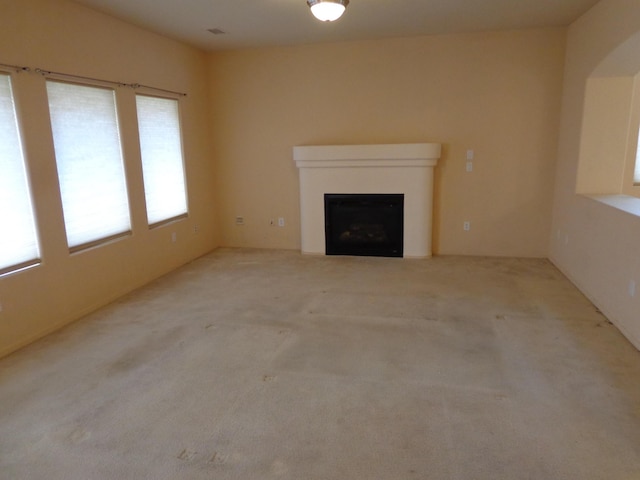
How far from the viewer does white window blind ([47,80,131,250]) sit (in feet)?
11.3

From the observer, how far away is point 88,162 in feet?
12.2

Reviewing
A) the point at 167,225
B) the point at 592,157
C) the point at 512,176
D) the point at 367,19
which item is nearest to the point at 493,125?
the point at 512,176

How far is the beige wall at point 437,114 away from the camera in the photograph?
15.9 feet

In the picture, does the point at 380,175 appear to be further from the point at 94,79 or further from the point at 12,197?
the point at 12,197

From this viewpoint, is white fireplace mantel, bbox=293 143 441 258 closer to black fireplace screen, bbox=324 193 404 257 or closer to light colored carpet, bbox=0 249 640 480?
black fireplace screen, bbox=324 193 404 257

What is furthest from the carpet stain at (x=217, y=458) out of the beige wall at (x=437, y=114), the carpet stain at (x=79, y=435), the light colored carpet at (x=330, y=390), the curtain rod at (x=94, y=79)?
the beige wall at (x=437, y=114)

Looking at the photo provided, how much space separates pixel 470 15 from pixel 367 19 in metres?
0.98

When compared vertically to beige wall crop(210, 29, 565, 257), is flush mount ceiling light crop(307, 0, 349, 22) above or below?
above

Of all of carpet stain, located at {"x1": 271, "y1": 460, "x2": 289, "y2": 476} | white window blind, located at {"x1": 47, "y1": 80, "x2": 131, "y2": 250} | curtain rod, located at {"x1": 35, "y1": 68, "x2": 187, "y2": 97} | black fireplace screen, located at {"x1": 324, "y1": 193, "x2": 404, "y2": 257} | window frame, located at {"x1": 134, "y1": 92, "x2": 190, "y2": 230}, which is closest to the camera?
carpet stain, located at {"x1": 271, "y1": 460, "x2": 289, "y2": 476}

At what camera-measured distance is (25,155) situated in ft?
10.2

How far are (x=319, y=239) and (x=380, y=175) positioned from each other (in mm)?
1122

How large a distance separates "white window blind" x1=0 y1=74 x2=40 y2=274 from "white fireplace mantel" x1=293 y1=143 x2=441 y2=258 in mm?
2959

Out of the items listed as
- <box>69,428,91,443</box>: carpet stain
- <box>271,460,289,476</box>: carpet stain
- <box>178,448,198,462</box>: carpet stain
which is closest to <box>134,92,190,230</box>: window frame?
<box>69,428,91,443</box>: carpet stain

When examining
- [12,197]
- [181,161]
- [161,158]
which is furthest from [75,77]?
[181,161]
